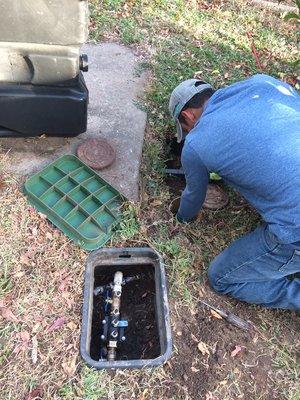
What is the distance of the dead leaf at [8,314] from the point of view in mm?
2621

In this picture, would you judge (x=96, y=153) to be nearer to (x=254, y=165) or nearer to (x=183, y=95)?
(x=183, y=95)

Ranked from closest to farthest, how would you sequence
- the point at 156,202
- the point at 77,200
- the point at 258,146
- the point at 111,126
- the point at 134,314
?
the point at 258,146 → the point at 134,314 → the point at 77,200 → the point at 156,202 → the point at 111,126

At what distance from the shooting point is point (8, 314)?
263cm

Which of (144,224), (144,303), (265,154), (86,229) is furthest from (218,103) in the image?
(144,303)

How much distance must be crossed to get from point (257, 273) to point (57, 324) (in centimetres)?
136

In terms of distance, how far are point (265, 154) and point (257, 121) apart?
202mm

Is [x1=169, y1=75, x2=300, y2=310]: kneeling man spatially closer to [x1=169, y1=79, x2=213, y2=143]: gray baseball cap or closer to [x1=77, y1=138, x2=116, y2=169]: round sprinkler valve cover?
[x1=169, y1=79, x2=213, y2=143]: gray baseball cap

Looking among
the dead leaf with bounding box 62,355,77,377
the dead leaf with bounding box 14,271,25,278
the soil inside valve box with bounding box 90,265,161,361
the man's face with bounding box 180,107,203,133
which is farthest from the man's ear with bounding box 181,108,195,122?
the dead leaf with bounding box 62,355,77,377

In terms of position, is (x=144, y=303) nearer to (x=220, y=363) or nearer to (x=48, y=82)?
(x=220, y=363)

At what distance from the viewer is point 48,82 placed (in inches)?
123

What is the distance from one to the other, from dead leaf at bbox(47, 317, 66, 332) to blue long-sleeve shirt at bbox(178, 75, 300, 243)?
1.29 metres

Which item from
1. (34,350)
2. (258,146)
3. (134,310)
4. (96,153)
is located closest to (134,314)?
(134,310)

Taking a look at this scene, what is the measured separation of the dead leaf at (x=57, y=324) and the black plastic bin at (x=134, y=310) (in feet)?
0.46

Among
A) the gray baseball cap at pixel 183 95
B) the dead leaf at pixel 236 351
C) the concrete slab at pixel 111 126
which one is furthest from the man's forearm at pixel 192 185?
the dead leaf at pixel 236 351
